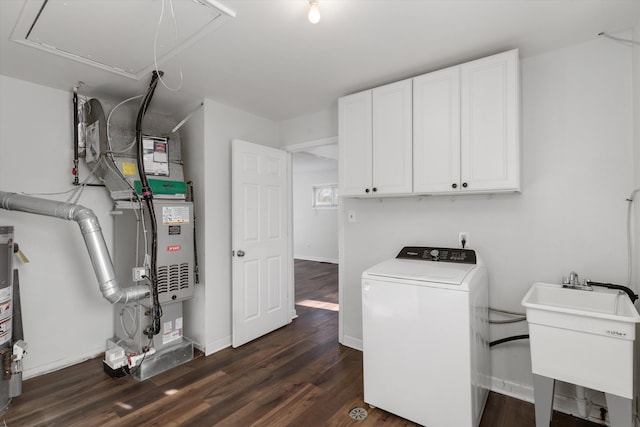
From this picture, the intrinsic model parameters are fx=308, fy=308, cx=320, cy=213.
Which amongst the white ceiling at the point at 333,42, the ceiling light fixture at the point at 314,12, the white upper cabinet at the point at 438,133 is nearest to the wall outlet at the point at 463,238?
the white upper cabinet at the point at 438,133

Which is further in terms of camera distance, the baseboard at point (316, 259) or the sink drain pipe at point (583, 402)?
the baseboard at point (316, 259)

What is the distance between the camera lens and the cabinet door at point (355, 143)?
8.22 ft

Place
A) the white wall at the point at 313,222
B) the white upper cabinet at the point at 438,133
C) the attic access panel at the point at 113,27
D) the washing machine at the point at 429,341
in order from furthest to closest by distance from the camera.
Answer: the white wall at the point at 313,222 < the white upper cabinet at the point at 438,133 < the washing machine at the point at 429,341 < the attic access panel at the point at 113,27

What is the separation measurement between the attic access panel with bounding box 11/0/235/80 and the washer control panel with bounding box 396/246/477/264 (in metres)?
1.99

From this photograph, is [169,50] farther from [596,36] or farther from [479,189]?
[596,36]

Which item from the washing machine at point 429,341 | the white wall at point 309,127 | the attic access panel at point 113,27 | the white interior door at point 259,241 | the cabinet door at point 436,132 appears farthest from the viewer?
the white wall at point 309,127

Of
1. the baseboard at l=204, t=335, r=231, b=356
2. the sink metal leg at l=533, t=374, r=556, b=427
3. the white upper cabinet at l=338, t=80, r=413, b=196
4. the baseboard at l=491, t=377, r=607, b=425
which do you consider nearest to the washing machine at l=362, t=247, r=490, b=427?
the baseboard at l=491, t=377, r=607, b=425

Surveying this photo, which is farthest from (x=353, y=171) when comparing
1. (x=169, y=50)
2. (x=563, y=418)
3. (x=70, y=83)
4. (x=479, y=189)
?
(x=70, y=83)

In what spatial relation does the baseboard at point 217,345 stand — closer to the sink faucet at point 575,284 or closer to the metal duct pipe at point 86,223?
the metal duct pipe at point 86,223

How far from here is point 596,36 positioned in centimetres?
189

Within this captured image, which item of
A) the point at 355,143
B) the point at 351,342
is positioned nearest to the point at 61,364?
the point at 351,342

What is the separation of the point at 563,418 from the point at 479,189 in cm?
153

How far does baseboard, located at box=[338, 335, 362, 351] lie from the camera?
2.93 meters

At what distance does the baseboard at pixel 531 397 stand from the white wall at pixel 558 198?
0.7 inches
